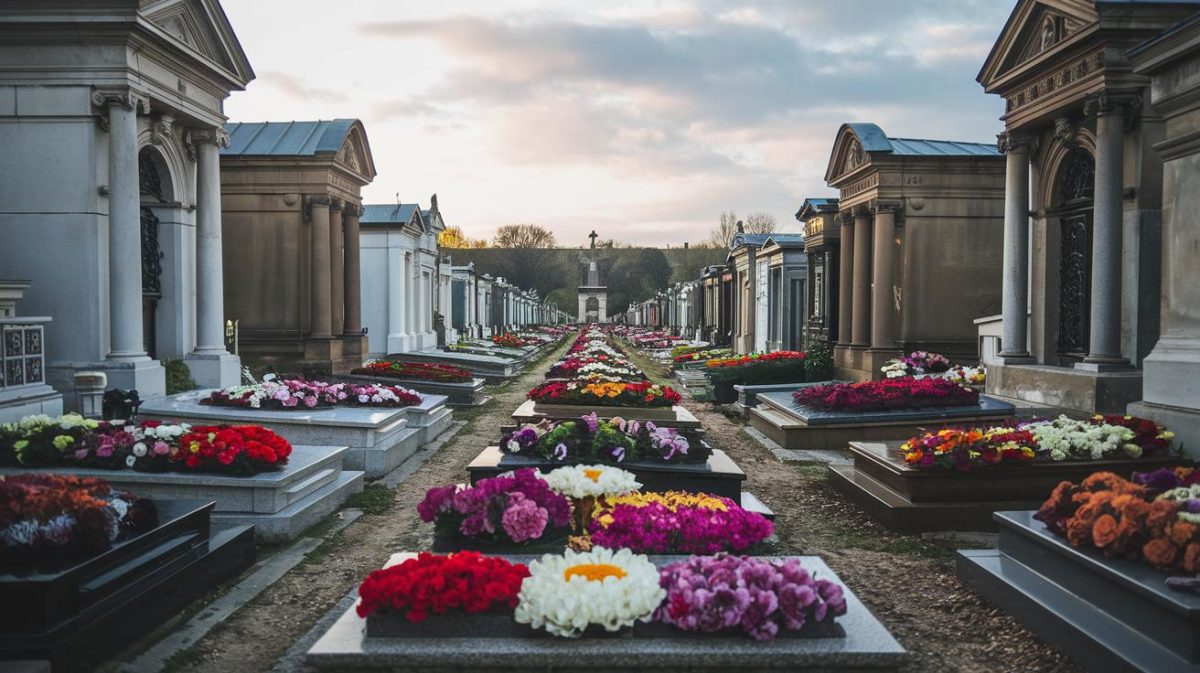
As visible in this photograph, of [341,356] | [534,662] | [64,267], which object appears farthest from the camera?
[341,356]

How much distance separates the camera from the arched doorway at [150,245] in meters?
12.9

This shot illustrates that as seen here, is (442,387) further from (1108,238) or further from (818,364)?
(1108,238)

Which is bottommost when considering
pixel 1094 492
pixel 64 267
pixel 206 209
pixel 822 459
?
pixel 822 459

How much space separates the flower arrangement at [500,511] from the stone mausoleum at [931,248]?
→ 12.8 metres

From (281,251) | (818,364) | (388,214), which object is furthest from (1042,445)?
(388,214)

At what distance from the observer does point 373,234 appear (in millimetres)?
24016

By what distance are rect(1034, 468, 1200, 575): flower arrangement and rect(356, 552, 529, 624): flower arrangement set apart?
3187mm

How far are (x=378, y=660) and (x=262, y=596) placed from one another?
2.21 m

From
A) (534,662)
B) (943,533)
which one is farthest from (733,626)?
(943,533)

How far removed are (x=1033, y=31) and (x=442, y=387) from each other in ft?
39.0

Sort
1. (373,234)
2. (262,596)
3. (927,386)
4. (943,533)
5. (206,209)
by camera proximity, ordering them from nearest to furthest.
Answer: (262,596), (943,533), (927,386), (206,209), (373,234)

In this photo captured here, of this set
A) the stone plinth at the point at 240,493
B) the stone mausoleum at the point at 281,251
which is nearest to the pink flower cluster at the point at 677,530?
the stone plinth at the point at 240,493

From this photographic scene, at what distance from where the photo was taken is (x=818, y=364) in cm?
1877

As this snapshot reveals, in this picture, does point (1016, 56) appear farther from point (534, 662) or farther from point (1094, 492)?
point (534, 662)
